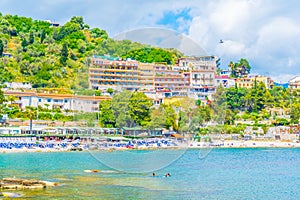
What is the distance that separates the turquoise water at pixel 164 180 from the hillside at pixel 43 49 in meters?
15.8

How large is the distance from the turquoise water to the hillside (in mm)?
15830

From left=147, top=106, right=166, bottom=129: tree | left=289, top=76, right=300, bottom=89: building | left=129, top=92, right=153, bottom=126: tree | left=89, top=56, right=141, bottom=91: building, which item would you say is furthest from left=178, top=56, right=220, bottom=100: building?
left=289, top=76, right=300, bottom=89: building

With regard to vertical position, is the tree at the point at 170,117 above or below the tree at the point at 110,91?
below

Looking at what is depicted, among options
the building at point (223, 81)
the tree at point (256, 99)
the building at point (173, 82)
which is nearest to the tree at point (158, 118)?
the building at point (173, 82)

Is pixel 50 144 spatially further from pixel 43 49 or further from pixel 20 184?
pixel 43 49

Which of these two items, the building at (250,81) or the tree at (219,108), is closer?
the tree at (219,108)

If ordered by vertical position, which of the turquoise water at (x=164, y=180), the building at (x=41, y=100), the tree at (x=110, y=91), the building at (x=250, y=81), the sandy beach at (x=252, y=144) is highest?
the building at (x=250, y=81)

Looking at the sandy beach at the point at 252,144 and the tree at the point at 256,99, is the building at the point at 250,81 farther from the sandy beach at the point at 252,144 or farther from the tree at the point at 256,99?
the sandy beach at the point at 252,144

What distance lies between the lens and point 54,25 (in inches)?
3750

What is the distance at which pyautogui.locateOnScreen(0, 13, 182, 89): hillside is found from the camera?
64.4 m

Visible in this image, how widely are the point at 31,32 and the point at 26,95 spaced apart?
2695cm

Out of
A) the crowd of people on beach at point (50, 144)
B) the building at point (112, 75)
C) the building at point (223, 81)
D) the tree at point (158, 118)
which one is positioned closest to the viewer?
the building at point (112, 75)

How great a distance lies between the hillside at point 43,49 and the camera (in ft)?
211

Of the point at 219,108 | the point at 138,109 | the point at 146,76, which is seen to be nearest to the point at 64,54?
the point at 138,109
